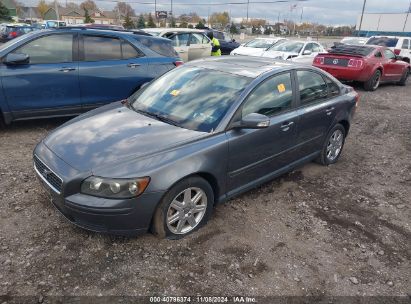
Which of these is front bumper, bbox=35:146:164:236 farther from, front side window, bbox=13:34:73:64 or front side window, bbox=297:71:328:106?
front side window, bbox=13:34:73:64

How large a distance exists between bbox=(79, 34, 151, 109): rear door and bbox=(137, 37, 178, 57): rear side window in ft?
0.95

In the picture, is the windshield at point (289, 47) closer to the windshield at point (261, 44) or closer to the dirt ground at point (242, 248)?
the windshield at point (261, 44)

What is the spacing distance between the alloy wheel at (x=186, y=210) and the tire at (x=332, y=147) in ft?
7.99

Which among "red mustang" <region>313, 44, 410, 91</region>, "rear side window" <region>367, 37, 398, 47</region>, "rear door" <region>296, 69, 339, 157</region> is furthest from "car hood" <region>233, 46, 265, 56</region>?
"rear door" <region>296, 69, 339, 157</region>

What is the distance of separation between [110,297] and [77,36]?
478 cm

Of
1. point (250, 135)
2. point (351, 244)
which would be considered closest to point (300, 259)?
point (351, 244)

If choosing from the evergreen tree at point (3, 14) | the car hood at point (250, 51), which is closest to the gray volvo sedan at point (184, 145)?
the car hood at point (250, 51)

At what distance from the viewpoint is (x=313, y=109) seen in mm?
4461

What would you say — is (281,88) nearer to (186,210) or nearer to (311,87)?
(311,87)

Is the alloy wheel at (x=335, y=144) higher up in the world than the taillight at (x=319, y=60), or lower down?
lower down

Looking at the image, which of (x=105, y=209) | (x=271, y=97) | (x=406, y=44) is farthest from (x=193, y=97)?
(x=406, y=44)

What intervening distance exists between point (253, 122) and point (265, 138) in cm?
51

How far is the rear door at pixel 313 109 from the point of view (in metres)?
4.34

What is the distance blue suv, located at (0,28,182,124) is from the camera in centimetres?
542
